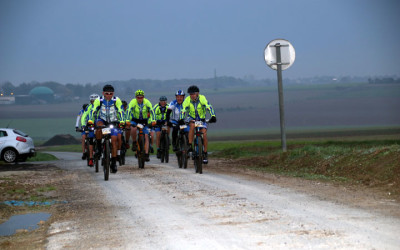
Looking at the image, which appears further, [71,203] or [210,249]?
[71,203]

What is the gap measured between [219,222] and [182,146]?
1100cm

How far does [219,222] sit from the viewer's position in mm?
9719

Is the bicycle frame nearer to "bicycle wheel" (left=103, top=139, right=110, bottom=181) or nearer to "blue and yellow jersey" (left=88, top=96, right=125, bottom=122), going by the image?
"blue and yellow jersey" (left=88, top=96, right=125, bottom=122)

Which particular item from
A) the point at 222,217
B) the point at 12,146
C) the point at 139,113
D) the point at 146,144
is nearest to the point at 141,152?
the point at 146,144

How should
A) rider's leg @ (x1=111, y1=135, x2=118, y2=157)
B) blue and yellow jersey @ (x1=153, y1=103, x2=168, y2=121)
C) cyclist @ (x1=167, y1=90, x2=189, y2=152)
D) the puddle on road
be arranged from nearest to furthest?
the puddle on road
rider's leg @ (x1=111, y1=135, x2=118, y2=157)
cyclist @ (x1=167, y1=90, x2=189, y2=152)
blue and yellow jersey @ (x1=153, y1=103, x2=168, y2=121)

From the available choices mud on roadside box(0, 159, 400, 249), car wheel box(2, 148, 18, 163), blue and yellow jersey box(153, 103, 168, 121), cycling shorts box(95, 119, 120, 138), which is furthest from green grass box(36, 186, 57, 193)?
car wheel box(2, 148, 18, 163)

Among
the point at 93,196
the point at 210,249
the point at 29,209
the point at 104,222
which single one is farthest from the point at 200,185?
the point at 210,249

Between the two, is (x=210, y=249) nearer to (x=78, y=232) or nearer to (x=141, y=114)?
(x=78, y=232)

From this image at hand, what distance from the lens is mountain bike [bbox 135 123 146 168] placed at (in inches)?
851

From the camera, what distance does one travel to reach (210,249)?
7.91m

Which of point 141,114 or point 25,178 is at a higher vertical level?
point 141,114

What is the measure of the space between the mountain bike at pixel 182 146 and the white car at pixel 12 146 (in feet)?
43.9

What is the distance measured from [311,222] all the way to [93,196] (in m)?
5.73

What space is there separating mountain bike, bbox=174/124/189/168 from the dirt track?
411cm
